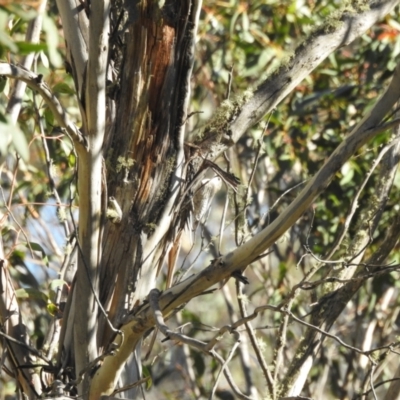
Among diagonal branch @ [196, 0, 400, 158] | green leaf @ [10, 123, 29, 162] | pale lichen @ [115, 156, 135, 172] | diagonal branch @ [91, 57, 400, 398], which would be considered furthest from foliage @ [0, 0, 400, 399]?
green leaf @ [10, 123, 29, 162]

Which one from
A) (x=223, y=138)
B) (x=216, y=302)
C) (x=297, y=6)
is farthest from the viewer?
(x=216, y=302)

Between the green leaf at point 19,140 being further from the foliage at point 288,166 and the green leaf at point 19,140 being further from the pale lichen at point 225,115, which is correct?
the foliage at point 288,166

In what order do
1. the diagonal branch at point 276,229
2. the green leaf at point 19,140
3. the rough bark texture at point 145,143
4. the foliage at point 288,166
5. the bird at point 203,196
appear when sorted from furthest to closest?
1. the foliage at point 288,166
2. the bird at point 203,196
3. the rough bark texture at point 145,143
4. the diagonal branch at point 276,229
5. the green leaf at point 19,140

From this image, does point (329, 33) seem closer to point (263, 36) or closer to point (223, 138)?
point (223, 138)

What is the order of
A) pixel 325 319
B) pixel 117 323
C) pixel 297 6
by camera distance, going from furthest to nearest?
pixel 297 6, pixel 325 319, pixel 117 323

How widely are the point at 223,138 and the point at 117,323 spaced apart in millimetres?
482

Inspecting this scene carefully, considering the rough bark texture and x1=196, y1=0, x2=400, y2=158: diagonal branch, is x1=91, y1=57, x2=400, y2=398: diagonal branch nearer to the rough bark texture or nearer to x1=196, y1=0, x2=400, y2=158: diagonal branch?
the rough bark texture

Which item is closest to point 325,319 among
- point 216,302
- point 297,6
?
point 297,6

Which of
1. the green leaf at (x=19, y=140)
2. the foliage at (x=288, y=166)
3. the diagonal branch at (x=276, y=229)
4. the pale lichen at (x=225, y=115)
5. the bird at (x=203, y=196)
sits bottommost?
the green leaf at (x=19, y=140)

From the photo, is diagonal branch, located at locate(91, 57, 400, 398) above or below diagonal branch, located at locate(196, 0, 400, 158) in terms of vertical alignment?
below

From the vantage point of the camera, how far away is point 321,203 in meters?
3.98

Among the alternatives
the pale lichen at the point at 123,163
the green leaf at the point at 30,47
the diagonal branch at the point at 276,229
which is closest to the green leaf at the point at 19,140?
the green leaf at the point at 30,47

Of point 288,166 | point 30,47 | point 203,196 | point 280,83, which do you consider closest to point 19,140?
point 30,47

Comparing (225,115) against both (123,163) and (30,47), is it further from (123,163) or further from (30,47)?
(30,47)
